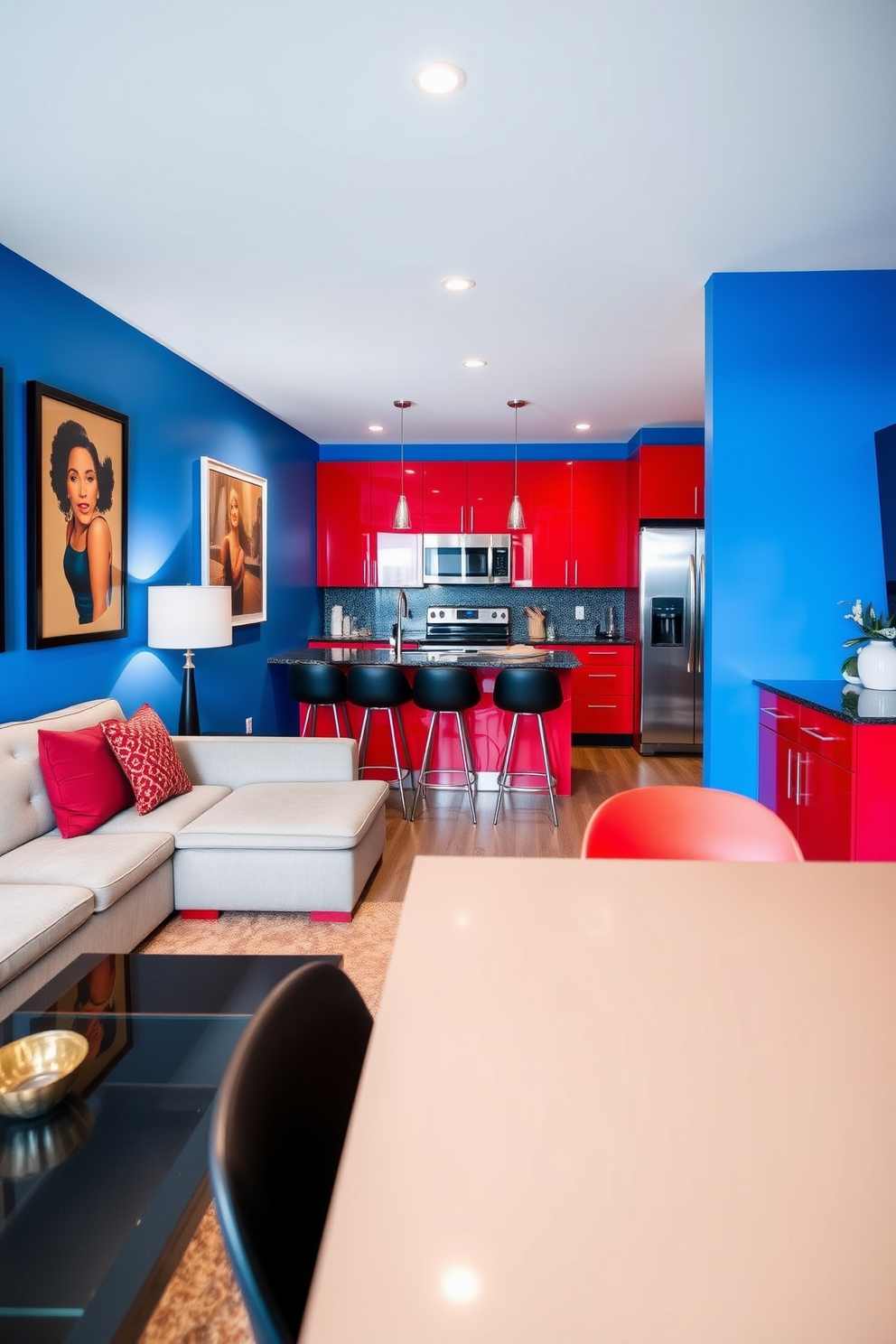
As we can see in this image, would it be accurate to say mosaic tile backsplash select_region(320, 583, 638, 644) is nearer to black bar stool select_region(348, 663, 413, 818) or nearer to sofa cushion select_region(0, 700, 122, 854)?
black bar stool select_region(348, 663, 413, 818)

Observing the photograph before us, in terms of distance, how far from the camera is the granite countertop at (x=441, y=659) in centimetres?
515

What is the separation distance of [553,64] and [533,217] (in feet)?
2.95

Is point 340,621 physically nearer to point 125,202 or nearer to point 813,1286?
point 125,202

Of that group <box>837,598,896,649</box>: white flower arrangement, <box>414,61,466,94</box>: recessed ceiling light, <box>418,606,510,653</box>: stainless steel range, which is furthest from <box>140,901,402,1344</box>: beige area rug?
<box>418,606,510,653</box>: stainless steel range

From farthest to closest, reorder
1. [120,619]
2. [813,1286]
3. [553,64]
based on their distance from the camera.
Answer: [120,619] → [553,64] → [813,1286]

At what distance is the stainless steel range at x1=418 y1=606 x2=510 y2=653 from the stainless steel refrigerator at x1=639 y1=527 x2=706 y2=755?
1.36 metres

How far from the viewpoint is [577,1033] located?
0.81 m

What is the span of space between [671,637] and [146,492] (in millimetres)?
4109

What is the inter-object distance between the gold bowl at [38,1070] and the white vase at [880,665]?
9.28 feet

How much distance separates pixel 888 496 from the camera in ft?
11.2

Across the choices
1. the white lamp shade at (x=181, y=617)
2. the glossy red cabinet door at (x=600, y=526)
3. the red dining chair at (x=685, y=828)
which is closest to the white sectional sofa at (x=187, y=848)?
the white lamp shade at (x=181, y=617)

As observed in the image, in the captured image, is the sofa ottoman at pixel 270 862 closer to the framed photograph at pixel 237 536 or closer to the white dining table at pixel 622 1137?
the framed photograph at pixel 237 536

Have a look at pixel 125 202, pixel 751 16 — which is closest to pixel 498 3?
pixel 751 16

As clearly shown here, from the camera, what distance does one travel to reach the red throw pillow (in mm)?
3127
